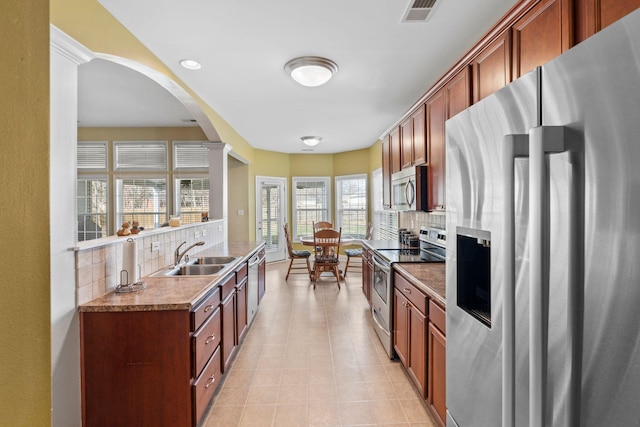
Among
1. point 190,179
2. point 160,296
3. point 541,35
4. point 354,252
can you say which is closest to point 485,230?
point 541,35

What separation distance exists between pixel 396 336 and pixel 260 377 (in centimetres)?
120

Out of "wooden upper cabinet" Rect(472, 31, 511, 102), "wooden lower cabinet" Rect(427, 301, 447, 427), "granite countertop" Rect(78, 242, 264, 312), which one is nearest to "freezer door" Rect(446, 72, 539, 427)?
"wooden lower cabinet" Rect(427, 301, 447, 427)

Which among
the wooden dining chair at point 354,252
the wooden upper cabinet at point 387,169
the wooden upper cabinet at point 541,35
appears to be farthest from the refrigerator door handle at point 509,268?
the wooden dining chair at point 354,252

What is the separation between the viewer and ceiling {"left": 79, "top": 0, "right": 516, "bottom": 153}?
2.02 metres

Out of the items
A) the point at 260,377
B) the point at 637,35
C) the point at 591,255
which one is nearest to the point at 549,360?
the point at 591,255

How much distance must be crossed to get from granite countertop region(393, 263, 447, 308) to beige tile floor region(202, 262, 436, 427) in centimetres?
87

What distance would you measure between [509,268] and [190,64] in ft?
9.85

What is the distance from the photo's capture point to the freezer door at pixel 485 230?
0.74m

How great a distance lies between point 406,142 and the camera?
3.41 m

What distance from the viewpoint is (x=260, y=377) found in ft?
8.38

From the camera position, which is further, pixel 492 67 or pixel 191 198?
pixel 191 198

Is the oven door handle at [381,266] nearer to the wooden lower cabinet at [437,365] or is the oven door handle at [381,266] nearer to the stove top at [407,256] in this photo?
the stove top at [407,256]

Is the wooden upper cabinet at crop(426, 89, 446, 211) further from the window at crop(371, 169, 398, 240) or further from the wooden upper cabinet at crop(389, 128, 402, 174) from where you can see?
the window at crop(371, 169, 398, 240)

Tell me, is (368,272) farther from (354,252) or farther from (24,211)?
(24,211)
